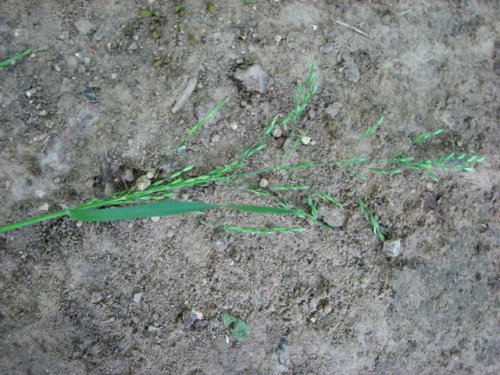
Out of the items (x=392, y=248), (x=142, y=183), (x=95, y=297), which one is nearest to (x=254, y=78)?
(x=142, y=183)

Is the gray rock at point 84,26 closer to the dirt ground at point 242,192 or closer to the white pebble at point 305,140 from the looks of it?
the dirt ground at point 242,192

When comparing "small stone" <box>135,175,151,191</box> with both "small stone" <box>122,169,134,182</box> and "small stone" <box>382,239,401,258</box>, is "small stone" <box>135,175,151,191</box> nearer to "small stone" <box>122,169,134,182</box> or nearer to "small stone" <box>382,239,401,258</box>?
"small stone" <box>122,169,134,182</box>

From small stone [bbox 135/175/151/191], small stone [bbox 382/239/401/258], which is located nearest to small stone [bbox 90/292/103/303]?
small stone [bbox 135/175/151/191]

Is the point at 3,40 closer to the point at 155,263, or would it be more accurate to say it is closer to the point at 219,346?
the point at 155,263

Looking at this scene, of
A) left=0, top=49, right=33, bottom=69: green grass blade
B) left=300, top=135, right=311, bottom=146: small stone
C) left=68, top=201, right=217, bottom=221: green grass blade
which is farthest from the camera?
left=300, top=135, right=311, bottom=146: small stone

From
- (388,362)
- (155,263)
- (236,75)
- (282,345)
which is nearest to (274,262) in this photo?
(282,345)

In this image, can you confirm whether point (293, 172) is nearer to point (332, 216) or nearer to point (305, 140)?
point (305, 140)
